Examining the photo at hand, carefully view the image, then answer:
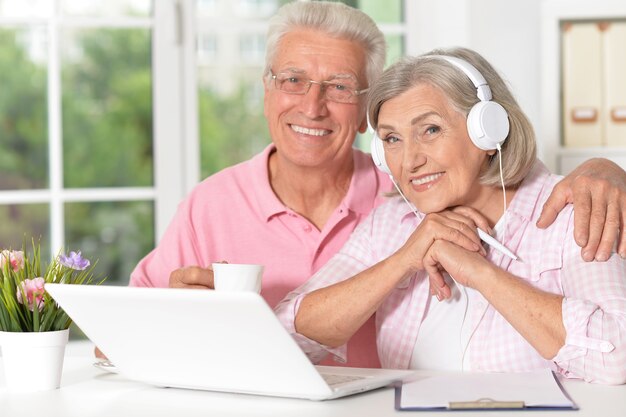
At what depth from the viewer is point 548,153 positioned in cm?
325

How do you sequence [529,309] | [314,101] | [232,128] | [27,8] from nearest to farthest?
[529,309] → [314,101] → [27,8] → [232,128]

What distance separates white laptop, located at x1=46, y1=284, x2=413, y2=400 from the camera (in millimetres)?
1446

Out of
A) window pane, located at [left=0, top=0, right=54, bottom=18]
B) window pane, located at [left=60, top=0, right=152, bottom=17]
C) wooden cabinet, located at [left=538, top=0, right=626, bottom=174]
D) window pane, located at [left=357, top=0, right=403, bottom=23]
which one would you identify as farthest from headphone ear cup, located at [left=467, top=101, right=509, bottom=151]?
window pane, located at [left=0, top=0, right=54, bottom=18]

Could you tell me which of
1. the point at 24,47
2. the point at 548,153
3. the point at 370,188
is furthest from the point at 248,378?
the point at 24,47

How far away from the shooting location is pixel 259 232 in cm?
242

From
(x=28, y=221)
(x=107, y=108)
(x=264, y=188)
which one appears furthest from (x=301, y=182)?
(x=107, y=108)

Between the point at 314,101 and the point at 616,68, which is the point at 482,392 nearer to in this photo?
the point at 314,101

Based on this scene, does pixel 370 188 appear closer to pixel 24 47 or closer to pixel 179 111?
pixel 179 111

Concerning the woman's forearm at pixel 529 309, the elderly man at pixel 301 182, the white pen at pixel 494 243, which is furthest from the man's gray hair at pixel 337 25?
the woman's forearm at pixel 529 309

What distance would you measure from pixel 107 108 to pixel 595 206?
8.42 feet

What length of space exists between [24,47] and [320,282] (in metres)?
1.98

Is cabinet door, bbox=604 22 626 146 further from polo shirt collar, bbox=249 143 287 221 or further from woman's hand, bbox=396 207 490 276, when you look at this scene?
woman's hand, bbox=396 207 490 276

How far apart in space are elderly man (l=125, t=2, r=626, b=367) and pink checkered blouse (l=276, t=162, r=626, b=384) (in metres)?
0.20

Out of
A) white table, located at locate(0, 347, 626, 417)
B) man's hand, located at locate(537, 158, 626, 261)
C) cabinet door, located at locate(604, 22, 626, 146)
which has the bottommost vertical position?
white table, located at locate(0, 347, 626, 417)
